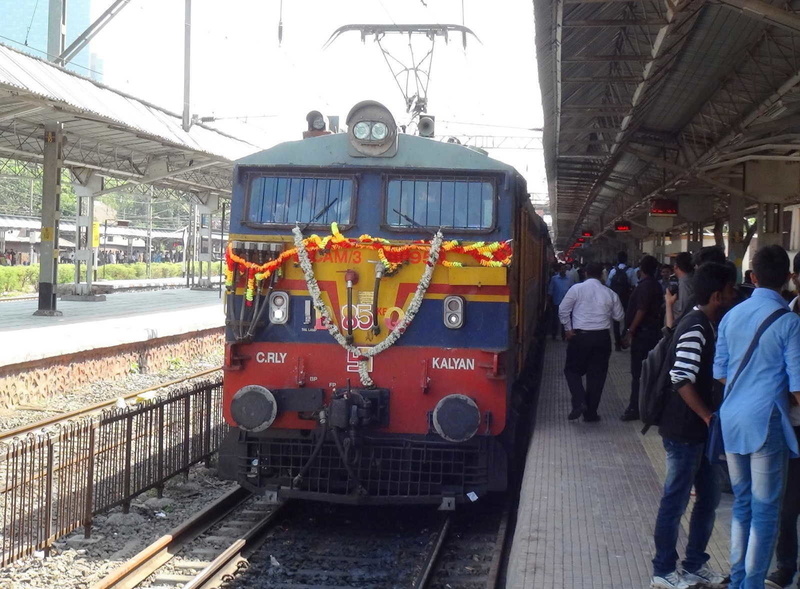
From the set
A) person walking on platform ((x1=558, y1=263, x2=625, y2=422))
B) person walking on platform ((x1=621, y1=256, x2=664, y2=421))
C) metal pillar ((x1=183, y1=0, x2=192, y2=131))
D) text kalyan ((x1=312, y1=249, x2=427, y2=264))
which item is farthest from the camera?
metal pillar ((x1=183, y1=0, x2=192, y2=131))

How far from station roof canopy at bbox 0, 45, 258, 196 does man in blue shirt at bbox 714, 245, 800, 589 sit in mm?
11267

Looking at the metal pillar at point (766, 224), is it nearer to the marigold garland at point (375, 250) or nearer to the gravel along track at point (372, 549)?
the gravel along track at point (372, 549)

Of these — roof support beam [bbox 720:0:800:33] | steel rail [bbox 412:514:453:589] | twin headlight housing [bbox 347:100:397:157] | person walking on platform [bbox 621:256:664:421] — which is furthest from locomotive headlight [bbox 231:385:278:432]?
person walking on platform [bbox 621:256:664:421]

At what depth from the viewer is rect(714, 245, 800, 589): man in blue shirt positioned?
4.61 metres

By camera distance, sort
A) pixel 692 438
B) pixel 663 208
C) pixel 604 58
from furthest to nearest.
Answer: pixel 663 208 < pixel 604 58 < pixel 692 438

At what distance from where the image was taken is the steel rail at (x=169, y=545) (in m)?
6.56

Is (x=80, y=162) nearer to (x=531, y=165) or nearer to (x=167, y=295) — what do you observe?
(x=167, y=295)

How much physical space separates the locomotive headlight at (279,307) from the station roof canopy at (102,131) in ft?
24.3

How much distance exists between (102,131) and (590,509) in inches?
653

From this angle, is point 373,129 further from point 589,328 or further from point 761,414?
point 761,414

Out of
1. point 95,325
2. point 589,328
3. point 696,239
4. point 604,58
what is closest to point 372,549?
point 589,328

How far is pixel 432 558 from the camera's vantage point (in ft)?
23.3

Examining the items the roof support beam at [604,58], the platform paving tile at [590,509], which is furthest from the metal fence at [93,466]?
the roof support beam at [604,58]

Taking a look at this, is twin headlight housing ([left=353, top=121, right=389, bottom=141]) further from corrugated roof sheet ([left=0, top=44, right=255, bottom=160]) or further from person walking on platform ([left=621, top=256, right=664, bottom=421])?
corrugated roof sheet ([left=0, top=44, right=255, bottom=160])
